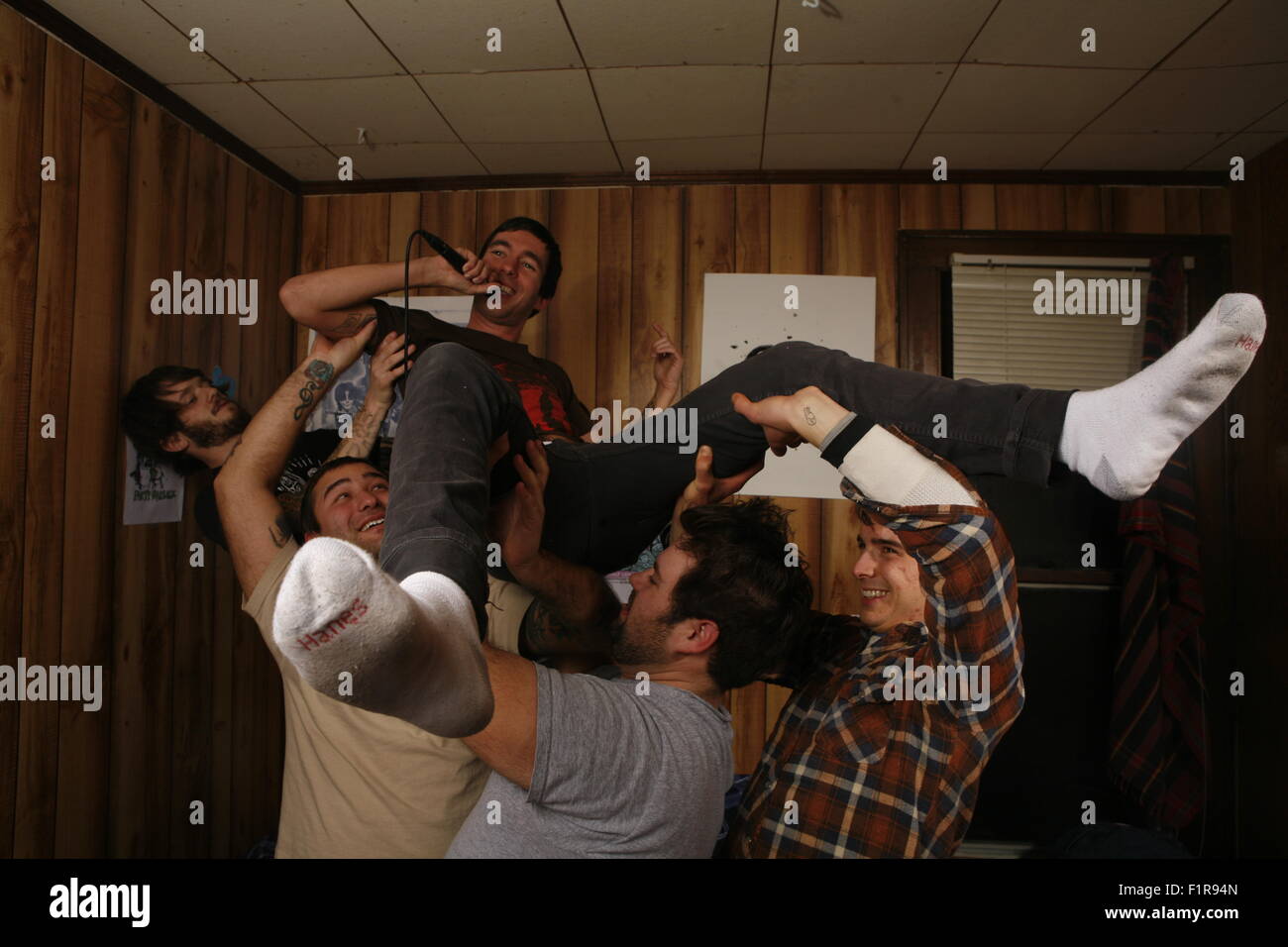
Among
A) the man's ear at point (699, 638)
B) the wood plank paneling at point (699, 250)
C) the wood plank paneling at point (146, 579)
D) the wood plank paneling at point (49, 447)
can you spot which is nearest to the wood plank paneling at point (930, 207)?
the wood plank paneling at point (699, 250)

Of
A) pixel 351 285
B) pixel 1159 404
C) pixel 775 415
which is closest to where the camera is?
pixel 1159 404

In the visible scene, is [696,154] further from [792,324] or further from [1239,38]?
[1239,38]

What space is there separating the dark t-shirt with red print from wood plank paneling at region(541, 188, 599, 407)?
433mm

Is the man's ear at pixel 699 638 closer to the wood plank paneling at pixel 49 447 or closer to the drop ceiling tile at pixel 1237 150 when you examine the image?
the wood plank paneling at pixel 49 447

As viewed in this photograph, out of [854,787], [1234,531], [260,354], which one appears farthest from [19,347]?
[1234,531]

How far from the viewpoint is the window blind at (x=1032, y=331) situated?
2.54 m

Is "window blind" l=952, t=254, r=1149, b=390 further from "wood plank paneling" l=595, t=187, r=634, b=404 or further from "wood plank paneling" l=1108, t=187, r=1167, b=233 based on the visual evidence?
"wood plank paneling" l=595, t=187, r=634, b=404

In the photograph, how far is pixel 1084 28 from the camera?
181 cm

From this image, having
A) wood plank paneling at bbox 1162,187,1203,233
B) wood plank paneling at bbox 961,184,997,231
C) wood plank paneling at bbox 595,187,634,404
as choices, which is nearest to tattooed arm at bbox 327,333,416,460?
wood plank paneling at bbox 595,187,634,404

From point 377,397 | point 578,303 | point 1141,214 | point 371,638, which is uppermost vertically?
point 1141,214

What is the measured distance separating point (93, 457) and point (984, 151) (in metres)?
2.80

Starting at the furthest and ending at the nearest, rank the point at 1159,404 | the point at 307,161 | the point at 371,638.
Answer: the point at 307,161 < the point at 1159,404 < the point at 371,638

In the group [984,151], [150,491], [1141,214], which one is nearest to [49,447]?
[150,491]
